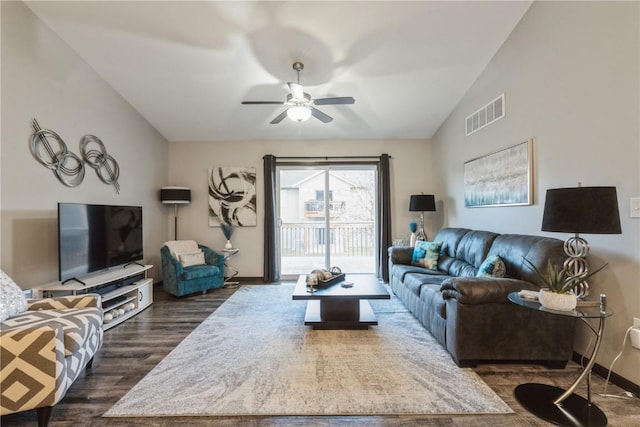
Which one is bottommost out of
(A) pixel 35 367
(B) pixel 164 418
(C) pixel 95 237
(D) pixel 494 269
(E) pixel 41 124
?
(B) pixel 164 418

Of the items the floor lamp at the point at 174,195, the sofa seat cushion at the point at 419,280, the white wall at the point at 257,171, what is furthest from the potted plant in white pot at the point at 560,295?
the floor lamp at the point at 174,195

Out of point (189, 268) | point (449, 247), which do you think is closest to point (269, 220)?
point (189, 268)

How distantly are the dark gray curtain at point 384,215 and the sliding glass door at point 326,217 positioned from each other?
21 cm

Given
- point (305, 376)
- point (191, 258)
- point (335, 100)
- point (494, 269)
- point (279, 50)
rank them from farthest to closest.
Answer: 1. point (191, 258)
2. point (279, 50)
3. point (335, 100)
4. point (494, 269)
5. point (305, 376)

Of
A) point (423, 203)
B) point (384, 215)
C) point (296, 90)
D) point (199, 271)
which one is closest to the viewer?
point (296, 90)

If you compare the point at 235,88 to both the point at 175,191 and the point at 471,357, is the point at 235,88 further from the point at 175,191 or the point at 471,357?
the point at 471,357

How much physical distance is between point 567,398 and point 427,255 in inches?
83.2

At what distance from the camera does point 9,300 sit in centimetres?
203

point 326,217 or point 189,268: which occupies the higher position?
point 326,217

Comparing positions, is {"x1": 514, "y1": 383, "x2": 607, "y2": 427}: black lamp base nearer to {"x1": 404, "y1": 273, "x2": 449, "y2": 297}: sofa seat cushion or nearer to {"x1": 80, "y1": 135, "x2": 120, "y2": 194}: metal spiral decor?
{"x1": 404, "y1": 273, "x2": 449, "y2": 297}: sofa seat cushion

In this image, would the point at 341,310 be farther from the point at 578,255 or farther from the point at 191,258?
the point at 191,258

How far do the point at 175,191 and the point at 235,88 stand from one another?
2110 millimetres

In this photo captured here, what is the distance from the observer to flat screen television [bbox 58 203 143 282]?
279cm

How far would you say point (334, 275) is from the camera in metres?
3.32
